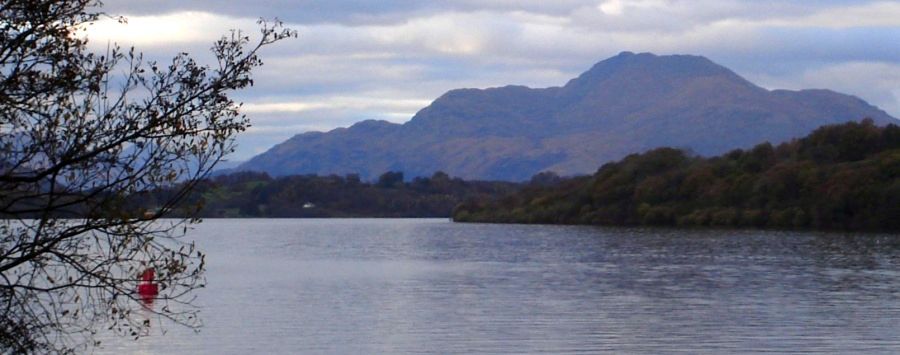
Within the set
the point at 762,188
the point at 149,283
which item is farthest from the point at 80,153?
the point at 762,188

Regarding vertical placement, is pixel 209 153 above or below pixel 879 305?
above

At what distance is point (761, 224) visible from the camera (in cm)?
11762

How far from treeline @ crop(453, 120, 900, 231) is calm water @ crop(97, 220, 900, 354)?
21127 millimetres

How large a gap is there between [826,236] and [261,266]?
4768 cm

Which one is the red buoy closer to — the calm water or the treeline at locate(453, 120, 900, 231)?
the calm water

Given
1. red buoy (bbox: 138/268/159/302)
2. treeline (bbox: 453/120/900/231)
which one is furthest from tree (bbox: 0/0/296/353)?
treeline (bbox: 453/120/900/231)

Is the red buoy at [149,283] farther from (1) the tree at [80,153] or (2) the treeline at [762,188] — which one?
(2) the treeline at [762,188]

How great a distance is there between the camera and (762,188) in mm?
117312

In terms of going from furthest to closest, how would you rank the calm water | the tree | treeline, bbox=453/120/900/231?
treeline, bbox=453/120/900/231
the calm water
the tree

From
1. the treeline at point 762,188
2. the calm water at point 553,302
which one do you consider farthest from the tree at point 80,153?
the treeline at point 762,188

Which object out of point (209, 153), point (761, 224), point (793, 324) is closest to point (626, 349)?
point (793, 324)

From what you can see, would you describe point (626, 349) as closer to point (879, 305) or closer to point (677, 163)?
point (879, 305)

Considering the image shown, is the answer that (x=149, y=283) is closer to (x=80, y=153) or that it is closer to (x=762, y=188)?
(x=80, y=153)

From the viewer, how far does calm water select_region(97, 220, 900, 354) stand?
3372cm
